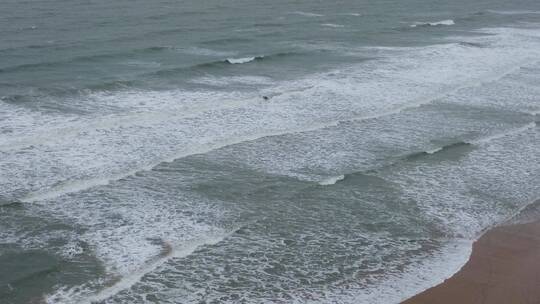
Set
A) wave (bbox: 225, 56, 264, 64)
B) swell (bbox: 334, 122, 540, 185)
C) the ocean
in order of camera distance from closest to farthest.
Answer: the ocean < swell (bbox: 334, 122, 540, 185) < wave (bbox: 225, 56, 264, 64)

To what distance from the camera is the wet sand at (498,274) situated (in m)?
10.5

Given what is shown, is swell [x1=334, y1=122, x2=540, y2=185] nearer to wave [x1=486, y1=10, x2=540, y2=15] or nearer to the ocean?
the ocean

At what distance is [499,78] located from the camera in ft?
81.0

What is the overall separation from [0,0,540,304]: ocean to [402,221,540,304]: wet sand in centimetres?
26

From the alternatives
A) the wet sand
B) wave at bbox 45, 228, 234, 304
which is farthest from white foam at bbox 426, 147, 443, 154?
wave at bbox 45, 228, 234, 304

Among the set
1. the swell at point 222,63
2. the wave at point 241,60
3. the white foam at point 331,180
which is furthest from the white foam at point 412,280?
the wave at point 241,60

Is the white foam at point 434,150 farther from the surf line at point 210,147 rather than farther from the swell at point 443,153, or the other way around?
the surf line at point 210,147

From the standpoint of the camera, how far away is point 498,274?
37.0ft

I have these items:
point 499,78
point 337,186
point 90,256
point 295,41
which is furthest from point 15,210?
point 295,41

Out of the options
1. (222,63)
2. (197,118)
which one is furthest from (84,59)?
(197,118)

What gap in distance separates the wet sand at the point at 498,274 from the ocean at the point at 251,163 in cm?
26

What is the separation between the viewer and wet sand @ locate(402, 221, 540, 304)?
34.4 feet

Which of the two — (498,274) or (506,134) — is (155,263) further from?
(506,134)

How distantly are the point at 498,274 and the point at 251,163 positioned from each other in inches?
245
